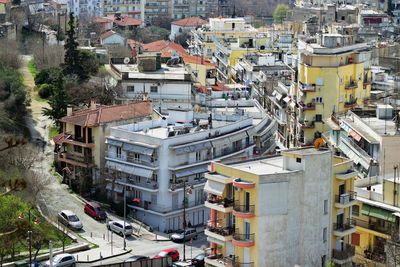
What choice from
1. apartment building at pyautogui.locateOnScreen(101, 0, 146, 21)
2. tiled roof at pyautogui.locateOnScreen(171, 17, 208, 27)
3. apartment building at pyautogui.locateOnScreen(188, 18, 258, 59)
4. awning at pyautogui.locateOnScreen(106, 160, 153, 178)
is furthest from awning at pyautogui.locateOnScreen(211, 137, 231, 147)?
apartment building at pyautogui.locateOnScreen(101, 0, 146, 21)

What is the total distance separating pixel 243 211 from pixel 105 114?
1803 cm

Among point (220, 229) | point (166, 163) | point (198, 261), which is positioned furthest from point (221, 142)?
point (220, 229)

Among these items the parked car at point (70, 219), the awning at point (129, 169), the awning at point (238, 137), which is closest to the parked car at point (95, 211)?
the parked car at point (70, 219)

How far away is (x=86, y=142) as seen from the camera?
5053cm

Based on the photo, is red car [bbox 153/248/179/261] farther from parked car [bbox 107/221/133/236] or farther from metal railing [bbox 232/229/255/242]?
metal railing [bbox 232/229/255/242]

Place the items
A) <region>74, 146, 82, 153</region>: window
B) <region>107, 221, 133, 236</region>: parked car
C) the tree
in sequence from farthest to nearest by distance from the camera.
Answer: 1. the tree
2. <region>74, 146, 82, 153</region>: window
3. <region>107, 221, 133, 236</region>: parked car

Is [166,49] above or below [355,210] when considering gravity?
above

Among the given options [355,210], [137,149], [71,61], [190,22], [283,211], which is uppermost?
[71,61]

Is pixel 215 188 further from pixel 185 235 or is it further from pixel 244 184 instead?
pixel 185 235

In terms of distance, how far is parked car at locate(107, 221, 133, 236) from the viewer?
45.6 m

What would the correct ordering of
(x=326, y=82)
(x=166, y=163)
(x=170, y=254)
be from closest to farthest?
(x=170, y=254) < (x=166, y=163) < (x=326, y=82)

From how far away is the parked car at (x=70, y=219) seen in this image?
151 ft

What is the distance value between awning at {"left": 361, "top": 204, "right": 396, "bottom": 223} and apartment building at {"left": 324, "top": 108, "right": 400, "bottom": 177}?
7.02 meters

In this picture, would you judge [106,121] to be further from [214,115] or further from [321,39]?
[321,39]
